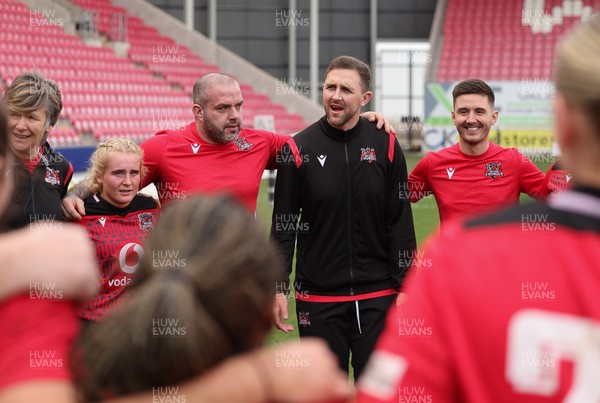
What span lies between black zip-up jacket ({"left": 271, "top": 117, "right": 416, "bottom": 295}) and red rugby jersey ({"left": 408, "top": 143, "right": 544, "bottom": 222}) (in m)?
0.31

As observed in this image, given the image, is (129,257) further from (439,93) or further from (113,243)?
(439,93)

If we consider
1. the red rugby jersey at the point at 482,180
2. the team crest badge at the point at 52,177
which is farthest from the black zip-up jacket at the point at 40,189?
the red rugby jersey at the point at 482,180

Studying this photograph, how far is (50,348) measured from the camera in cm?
131

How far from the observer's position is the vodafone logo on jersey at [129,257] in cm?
417

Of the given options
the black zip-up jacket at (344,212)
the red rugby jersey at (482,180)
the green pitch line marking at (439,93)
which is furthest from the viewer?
the green pitch line marking at (439,93)

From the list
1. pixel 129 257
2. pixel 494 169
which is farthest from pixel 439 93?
pixel 129 257

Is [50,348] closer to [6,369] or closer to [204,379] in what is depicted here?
[6,369]

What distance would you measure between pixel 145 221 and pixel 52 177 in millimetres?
499

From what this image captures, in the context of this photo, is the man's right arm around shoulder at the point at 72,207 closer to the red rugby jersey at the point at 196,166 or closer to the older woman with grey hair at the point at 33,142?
the older woman with grey hair at the point at 33,142

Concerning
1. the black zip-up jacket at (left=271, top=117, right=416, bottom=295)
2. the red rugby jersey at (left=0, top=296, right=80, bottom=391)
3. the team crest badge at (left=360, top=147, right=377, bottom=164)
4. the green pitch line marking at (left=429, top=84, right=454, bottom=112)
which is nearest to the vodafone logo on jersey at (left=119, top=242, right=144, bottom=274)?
the black zip-up jacket at (left=271, top=117, right=416, bottom=295)

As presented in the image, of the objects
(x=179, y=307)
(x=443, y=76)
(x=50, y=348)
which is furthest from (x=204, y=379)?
(x=443, y=76)

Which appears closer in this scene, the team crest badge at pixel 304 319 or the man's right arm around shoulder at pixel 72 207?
the man's right arm around shoulder at pixel 72 207

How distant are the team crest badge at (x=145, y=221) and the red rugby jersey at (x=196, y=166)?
10.3 inches

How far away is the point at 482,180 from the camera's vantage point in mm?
5012
